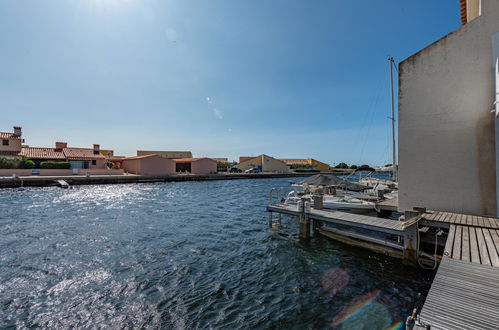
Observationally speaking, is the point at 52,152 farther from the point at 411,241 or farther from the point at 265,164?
the point at 411,241

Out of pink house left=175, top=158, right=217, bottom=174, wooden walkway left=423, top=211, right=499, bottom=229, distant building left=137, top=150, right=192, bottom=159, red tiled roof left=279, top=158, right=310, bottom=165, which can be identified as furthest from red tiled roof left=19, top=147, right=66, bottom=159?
red tiled roof left=279, top=158, right=310, bottom=165

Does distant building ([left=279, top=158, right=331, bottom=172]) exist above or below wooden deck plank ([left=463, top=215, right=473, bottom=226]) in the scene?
above

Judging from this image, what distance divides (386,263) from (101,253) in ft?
36.1

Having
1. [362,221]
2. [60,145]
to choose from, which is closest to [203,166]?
[60,145]

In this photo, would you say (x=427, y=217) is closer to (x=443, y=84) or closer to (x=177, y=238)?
(x=443, y=84)

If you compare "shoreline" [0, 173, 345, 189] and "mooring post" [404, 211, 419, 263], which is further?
"shoreline" [0, 173, 345, 189]

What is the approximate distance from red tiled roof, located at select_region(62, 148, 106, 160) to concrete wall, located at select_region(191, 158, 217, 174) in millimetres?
19992

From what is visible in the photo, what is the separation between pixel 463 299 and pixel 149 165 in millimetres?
53501

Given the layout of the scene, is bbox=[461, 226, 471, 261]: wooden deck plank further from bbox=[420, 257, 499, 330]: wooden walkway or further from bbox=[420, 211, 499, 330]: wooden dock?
bbox=[420, 257, 499, 330]: wooden walkway

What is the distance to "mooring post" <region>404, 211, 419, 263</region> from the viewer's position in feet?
26.2

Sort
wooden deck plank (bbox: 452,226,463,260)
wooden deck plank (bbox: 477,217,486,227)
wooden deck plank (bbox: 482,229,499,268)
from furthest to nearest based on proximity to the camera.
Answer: wooden deck plank (bbox: 477,217,486,227) < wooden deck plank (bbox: 452,226,463,260) < wooden deck plank (bbox: 482,229,499,268)

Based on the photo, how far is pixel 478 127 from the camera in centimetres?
857

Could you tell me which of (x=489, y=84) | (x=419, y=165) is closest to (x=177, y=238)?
(x=419, y=165)

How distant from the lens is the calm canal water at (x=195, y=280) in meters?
5.58
